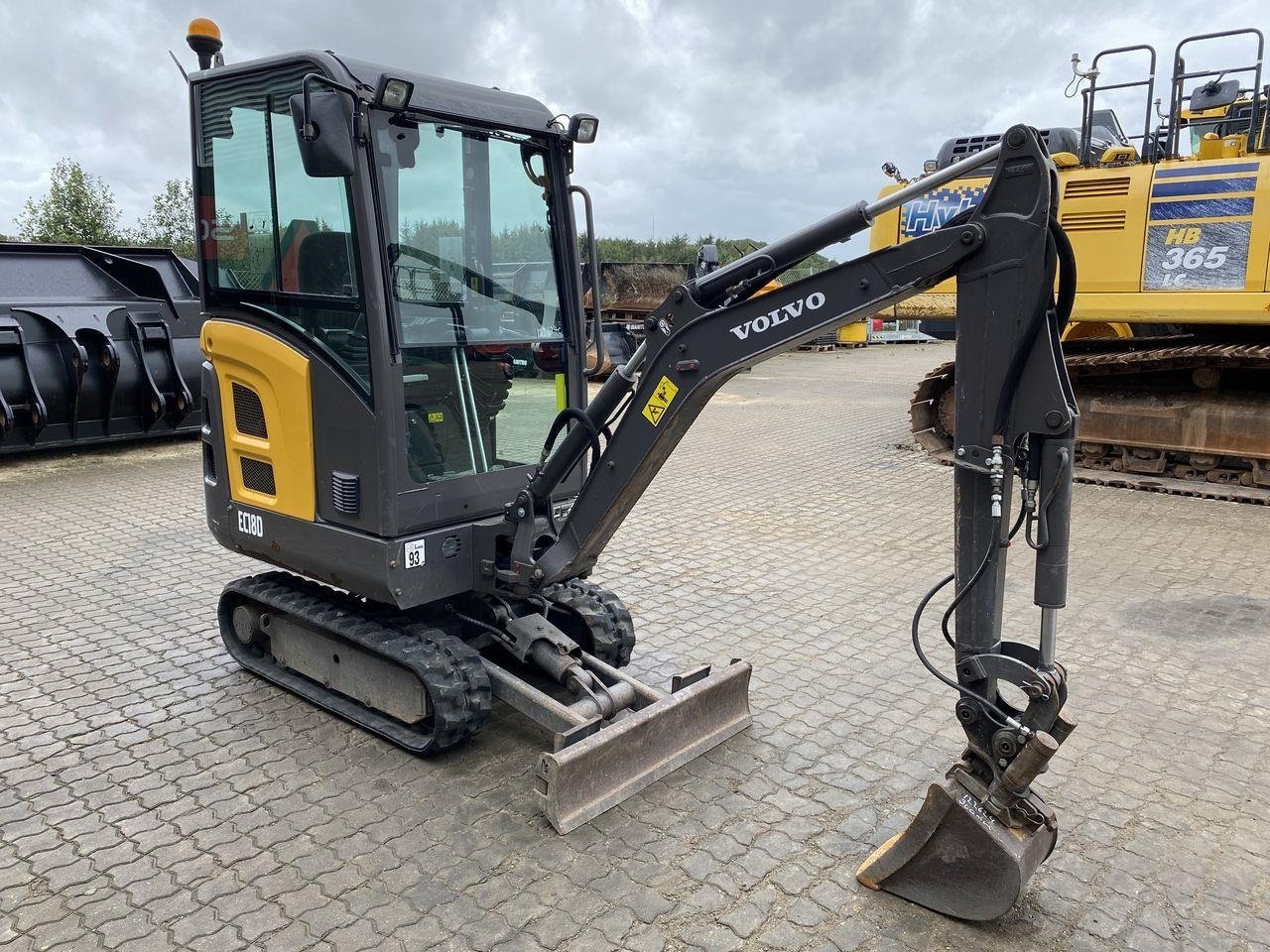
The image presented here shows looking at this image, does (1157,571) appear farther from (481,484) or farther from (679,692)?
(481,484)

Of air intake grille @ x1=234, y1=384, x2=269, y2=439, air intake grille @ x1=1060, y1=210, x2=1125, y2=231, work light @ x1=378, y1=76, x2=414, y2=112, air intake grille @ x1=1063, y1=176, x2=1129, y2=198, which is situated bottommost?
air intake grille @ x1=234, y1=384, x2=269, y2=439

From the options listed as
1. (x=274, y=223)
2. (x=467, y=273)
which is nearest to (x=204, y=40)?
(x=274, y=223)

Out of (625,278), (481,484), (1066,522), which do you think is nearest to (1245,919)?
(1066,522)

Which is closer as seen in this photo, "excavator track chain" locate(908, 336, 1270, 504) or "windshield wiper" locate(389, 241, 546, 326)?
"windshield wiper" locate(389, 241, 546, 326)

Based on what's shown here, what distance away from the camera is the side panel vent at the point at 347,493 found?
3984mm

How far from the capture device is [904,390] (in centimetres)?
1847

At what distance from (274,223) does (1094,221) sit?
8085 millimetres

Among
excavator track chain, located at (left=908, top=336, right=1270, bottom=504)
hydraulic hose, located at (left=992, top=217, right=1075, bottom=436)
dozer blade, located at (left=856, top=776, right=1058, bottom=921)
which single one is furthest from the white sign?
excavator track chain, located at (left=908, top=336, right=1270, bottom=504)

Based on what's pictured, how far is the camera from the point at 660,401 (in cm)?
364

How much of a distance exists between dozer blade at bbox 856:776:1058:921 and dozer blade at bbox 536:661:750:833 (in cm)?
99

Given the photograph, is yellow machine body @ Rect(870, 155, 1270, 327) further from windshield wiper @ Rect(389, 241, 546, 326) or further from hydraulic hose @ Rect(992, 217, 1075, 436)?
hydraulic hose @ Rect(992, 217, 1075, 436)

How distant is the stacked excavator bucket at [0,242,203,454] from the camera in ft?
32.7

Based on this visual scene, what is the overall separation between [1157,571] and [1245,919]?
13.6 ft

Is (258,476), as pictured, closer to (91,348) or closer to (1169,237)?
(91,348)
